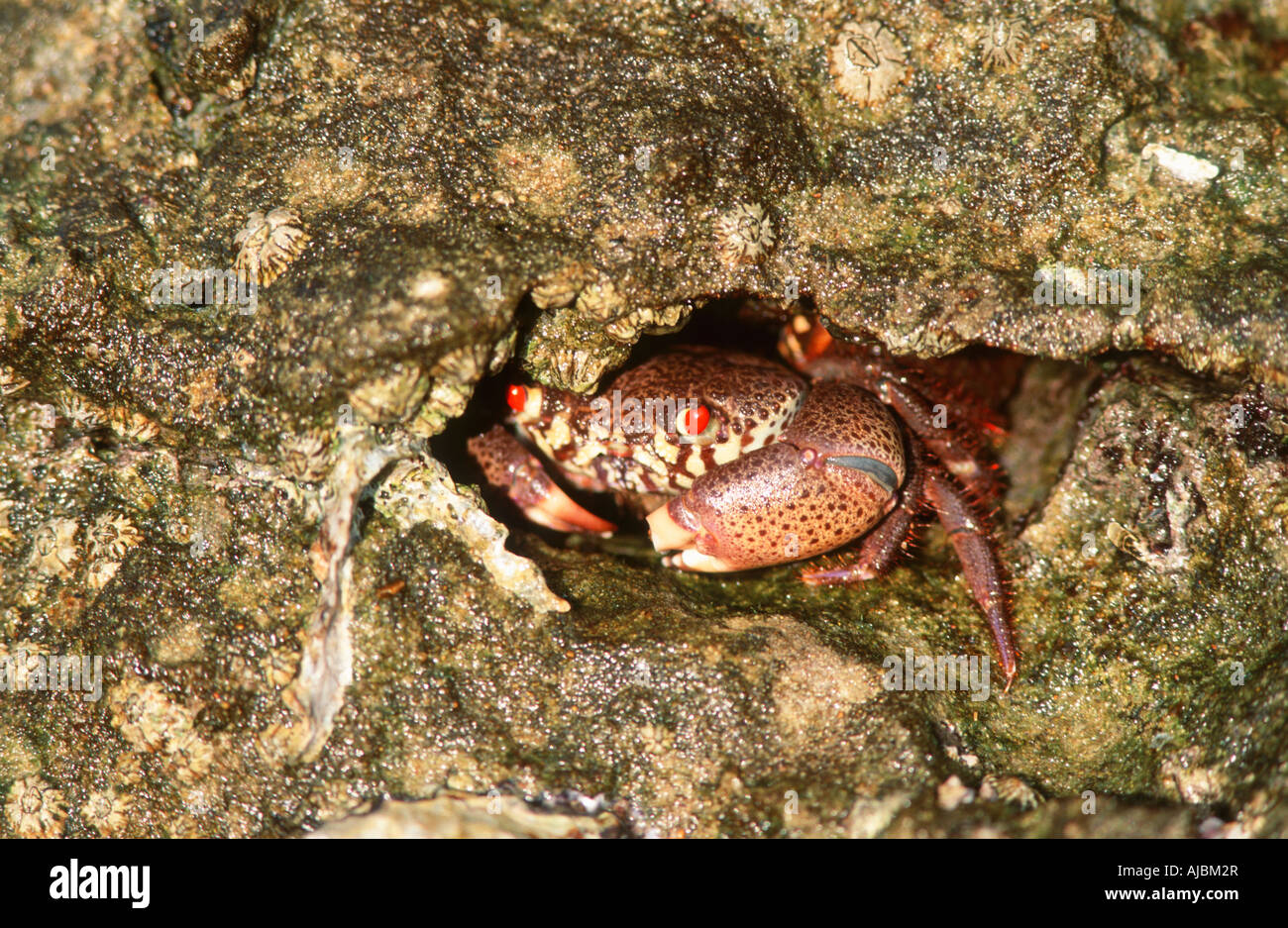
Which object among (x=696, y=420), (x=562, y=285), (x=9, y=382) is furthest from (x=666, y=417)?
(x=9, y=382)

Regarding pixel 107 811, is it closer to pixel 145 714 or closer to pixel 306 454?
pixel 145 714

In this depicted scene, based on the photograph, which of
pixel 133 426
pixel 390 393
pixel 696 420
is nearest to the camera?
pixel 390 393

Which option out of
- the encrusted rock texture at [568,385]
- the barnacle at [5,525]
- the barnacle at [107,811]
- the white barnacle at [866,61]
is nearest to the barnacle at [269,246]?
the encrusted rock texture at [568,385]

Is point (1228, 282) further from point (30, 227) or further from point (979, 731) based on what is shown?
point (30, 227)

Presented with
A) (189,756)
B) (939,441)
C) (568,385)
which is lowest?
(189,756)

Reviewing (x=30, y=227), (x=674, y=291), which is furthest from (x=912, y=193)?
(x=30, y=227)

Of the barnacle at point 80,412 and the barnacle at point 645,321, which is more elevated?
the barnacle at point 645,321

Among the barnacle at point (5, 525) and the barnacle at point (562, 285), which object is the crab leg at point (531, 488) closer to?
the barnacle at point (562, 285)
